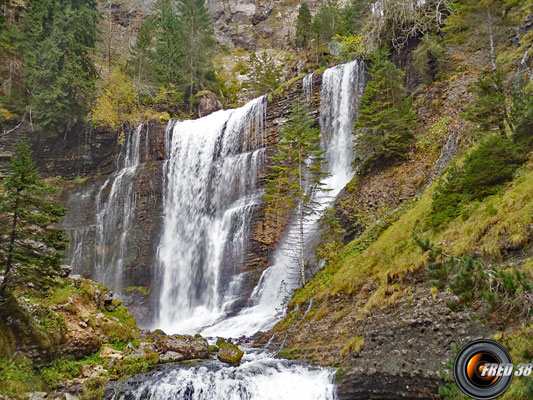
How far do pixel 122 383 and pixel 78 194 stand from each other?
2360 centimetres

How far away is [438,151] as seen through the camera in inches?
622

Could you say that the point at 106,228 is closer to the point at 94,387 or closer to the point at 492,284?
the point at 94,387

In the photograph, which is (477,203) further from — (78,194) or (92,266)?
(78,194)

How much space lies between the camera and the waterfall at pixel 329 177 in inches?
687

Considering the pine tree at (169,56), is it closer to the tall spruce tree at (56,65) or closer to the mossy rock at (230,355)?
the tall spruce tree at (56,65)

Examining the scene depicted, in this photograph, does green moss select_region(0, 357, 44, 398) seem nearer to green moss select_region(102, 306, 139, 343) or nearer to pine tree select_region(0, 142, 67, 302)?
pine tree select_region(0, 142, 67, 302)

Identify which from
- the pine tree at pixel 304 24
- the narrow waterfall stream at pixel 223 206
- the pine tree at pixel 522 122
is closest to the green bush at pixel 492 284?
the pine tree at pixel 522 122

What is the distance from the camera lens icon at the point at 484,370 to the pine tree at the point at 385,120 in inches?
531

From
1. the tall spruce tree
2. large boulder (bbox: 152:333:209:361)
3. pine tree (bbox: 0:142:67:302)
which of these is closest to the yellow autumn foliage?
the tall spruce tree

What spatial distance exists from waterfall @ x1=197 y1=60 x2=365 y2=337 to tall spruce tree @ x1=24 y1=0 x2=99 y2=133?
67.7 ft

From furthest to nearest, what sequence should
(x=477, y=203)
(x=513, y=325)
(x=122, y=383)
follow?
1. (x=122, y=383)
2. (x=477, y=203)
3. (x=513, y=325)

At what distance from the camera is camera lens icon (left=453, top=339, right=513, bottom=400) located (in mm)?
4520

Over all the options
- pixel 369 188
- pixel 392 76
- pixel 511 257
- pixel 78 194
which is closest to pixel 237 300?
pixel 369 188

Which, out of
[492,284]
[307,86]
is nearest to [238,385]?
Answer: [492,284]
